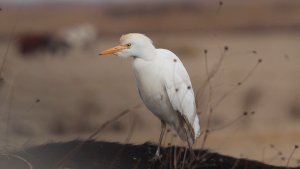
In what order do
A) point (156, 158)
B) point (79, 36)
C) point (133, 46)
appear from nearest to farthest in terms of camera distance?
1. point (133, 46)
2. point (156, 158)
3. point (79, 36)

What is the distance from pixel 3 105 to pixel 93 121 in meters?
7.58

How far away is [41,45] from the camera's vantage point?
27453 mm

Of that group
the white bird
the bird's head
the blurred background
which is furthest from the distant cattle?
the bird's head

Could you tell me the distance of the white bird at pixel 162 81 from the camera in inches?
266

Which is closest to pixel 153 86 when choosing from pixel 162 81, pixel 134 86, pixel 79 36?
pixel 162 81

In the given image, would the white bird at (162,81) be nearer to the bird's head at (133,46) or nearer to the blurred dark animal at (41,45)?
the bird's head at (133,46)

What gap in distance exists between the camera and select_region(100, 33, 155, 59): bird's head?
6.72 m

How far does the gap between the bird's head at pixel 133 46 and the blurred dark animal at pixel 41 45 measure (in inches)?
708

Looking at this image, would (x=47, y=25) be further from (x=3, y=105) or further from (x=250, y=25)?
(x=3, y=105)

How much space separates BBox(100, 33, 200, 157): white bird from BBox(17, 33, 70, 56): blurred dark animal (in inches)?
698

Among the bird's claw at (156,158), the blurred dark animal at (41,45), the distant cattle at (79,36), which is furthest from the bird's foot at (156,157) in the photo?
the distant cattle at (79,36)

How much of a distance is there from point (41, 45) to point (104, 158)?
20.8m

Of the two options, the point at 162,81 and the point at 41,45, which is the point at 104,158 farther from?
the point at 41,45

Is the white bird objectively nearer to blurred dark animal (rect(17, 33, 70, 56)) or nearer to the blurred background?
the blurred background
